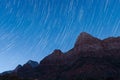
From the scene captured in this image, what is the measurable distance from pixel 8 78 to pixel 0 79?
3.63 m

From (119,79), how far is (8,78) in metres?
114

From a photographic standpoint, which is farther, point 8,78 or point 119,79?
point 119,79

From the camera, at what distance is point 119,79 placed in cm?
19838

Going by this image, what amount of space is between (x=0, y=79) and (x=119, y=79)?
118 m

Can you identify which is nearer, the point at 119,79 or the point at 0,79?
the point at 0,79

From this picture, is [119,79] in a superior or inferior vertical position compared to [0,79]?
superior

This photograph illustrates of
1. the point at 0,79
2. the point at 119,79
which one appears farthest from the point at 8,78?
the point at 119,79

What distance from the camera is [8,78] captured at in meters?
105

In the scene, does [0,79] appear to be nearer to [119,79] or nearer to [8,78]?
[8,78]

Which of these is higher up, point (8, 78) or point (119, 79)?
point (119, 79)

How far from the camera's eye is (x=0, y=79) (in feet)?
338
